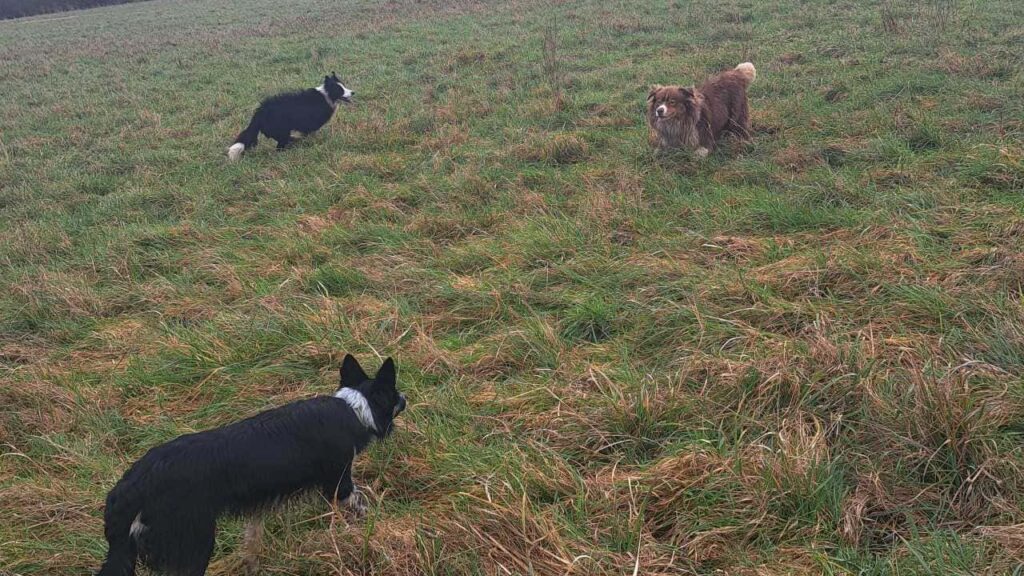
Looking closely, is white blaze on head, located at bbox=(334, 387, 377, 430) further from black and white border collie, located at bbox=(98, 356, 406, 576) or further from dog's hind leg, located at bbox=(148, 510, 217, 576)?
dog's hind leg, located at bbox=(148, 510, 217, 576)

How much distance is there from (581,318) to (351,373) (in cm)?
145

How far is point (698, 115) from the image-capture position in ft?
20.1

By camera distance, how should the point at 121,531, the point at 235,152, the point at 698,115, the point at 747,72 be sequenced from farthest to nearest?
the point at 235,152, the point at 747,72, the point at 698,115, the point at 121,531

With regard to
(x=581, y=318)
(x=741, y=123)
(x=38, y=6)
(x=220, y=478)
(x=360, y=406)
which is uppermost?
(x=38, y=6)

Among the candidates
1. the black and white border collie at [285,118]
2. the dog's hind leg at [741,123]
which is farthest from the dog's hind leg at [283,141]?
the dog's hind leg at [741,123]

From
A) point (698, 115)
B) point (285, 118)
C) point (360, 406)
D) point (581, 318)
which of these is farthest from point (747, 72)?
point (360, 406)

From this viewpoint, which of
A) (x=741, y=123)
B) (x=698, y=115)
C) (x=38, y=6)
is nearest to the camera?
(x=698, y=115)

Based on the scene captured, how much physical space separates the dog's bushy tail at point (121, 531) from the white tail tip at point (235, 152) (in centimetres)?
644

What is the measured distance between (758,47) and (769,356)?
26.4 feet

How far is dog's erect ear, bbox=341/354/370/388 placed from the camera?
104 inches

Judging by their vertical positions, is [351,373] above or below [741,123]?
above

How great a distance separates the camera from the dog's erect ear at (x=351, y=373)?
8.70ft

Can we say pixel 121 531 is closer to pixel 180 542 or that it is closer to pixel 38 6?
pixel 180 542

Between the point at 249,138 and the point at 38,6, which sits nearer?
the point at 249,138
